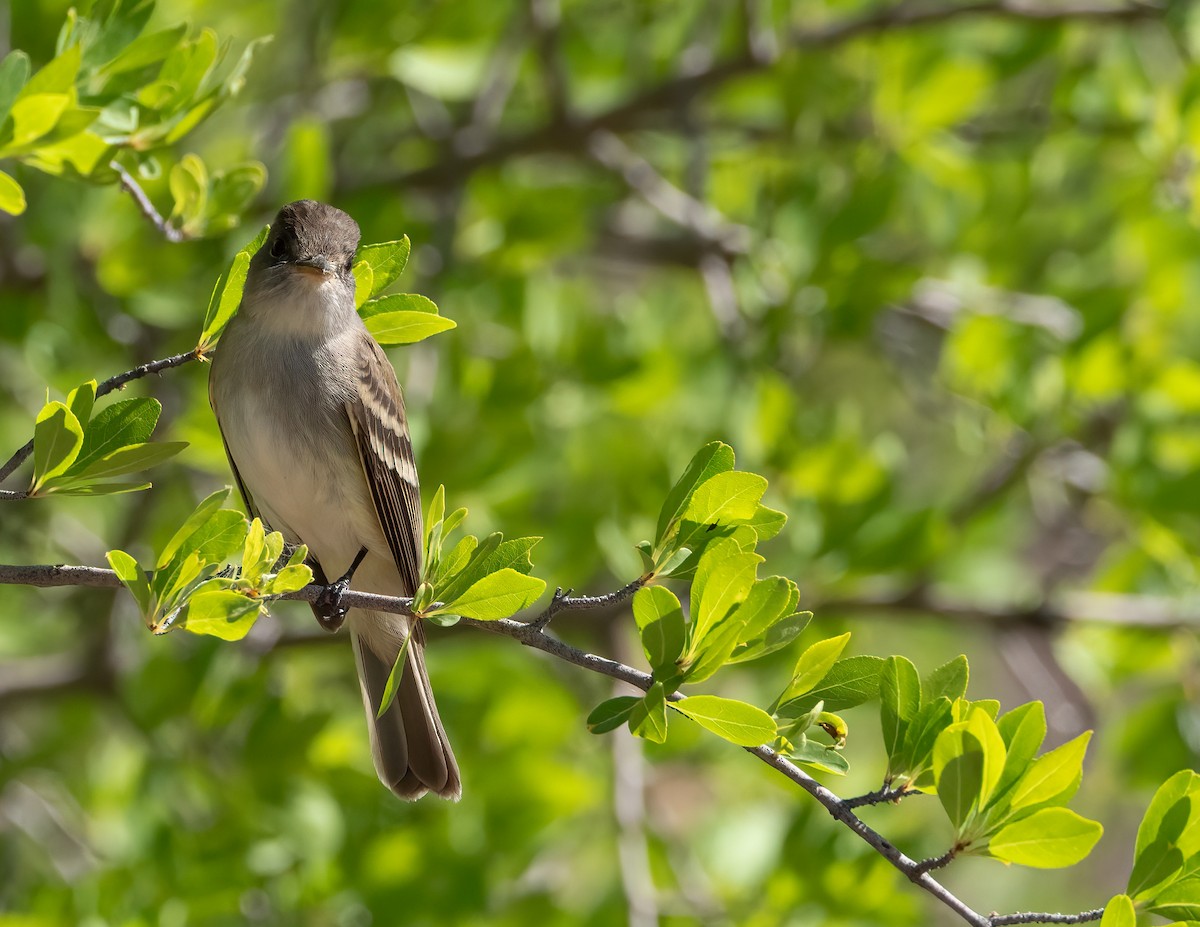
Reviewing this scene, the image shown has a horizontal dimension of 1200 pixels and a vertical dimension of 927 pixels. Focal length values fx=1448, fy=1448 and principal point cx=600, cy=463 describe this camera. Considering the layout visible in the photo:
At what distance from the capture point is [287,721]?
4.51 meters

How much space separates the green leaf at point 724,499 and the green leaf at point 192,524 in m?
0.74

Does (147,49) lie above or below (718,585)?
above

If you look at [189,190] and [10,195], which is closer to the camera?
[10,195]

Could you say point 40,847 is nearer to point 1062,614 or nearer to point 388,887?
point 388,887

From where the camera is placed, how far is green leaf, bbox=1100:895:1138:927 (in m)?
2.14

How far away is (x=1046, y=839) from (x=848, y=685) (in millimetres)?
389

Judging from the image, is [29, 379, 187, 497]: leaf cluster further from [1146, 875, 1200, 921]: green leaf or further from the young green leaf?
[1146, 875, 1200, 921]: green leaf

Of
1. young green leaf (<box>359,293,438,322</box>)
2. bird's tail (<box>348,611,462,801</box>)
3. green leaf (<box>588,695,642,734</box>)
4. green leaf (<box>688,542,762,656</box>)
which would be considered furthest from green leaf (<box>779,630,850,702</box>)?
bird's tail (<box>348,611,462,801</box>)

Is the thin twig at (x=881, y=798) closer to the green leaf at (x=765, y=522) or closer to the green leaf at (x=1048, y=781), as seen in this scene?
the green leaf at (x=1048, y=781)

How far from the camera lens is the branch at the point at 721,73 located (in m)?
5.34

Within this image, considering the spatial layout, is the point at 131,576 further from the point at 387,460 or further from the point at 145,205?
the point at 387,460

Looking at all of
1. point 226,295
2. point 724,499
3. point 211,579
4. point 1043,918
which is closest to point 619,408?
point 226,295

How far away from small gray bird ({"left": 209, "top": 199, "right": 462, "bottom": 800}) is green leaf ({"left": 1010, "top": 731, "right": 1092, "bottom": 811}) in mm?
1522

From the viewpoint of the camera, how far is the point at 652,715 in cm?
226
